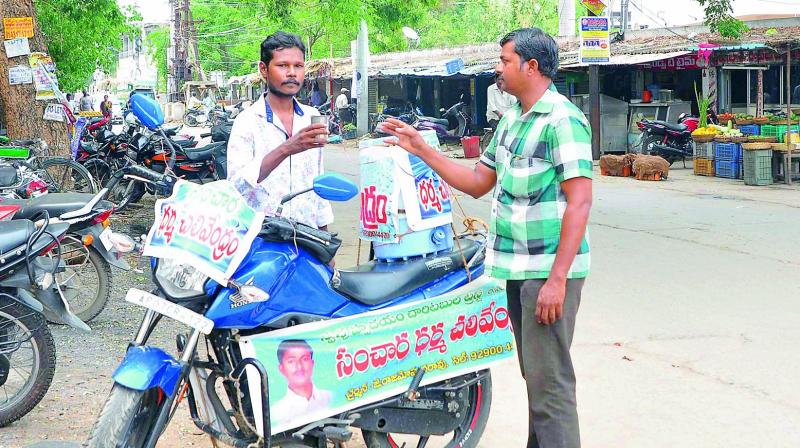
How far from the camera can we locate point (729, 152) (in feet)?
51.3

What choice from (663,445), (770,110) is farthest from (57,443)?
(770,110)

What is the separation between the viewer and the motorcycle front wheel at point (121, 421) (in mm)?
2934

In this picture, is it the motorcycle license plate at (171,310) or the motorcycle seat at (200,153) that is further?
the motorcycle seat at (200,153)

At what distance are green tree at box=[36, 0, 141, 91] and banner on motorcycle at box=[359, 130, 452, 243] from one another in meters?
8.59

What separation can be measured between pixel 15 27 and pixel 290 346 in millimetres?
7619

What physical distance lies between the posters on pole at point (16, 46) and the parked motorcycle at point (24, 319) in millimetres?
5461

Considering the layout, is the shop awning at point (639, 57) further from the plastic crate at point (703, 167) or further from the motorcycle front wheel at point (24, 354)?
the motorcycle front wheel at point (24, 354)

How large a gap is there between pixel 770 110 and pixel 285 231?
18.1m

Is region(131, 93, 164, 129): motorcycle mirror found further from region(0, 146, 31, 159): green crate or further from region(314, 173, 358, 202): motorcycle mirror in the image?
region(0, 146, 31, 159): green crate

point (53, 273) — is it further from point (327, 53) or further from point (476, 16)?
point (476, 16)

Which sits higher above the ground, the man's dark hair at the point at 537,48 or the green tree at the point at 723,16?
the green tree at the point at 723,16

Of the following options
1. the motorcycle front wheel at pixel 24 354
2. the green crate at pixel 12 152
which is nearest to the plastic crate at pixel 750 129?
the green crate at pixel 12 152

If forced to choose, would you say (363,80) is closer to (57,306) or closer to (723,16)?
(723,16)

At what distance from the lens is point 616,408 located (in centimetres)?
463
